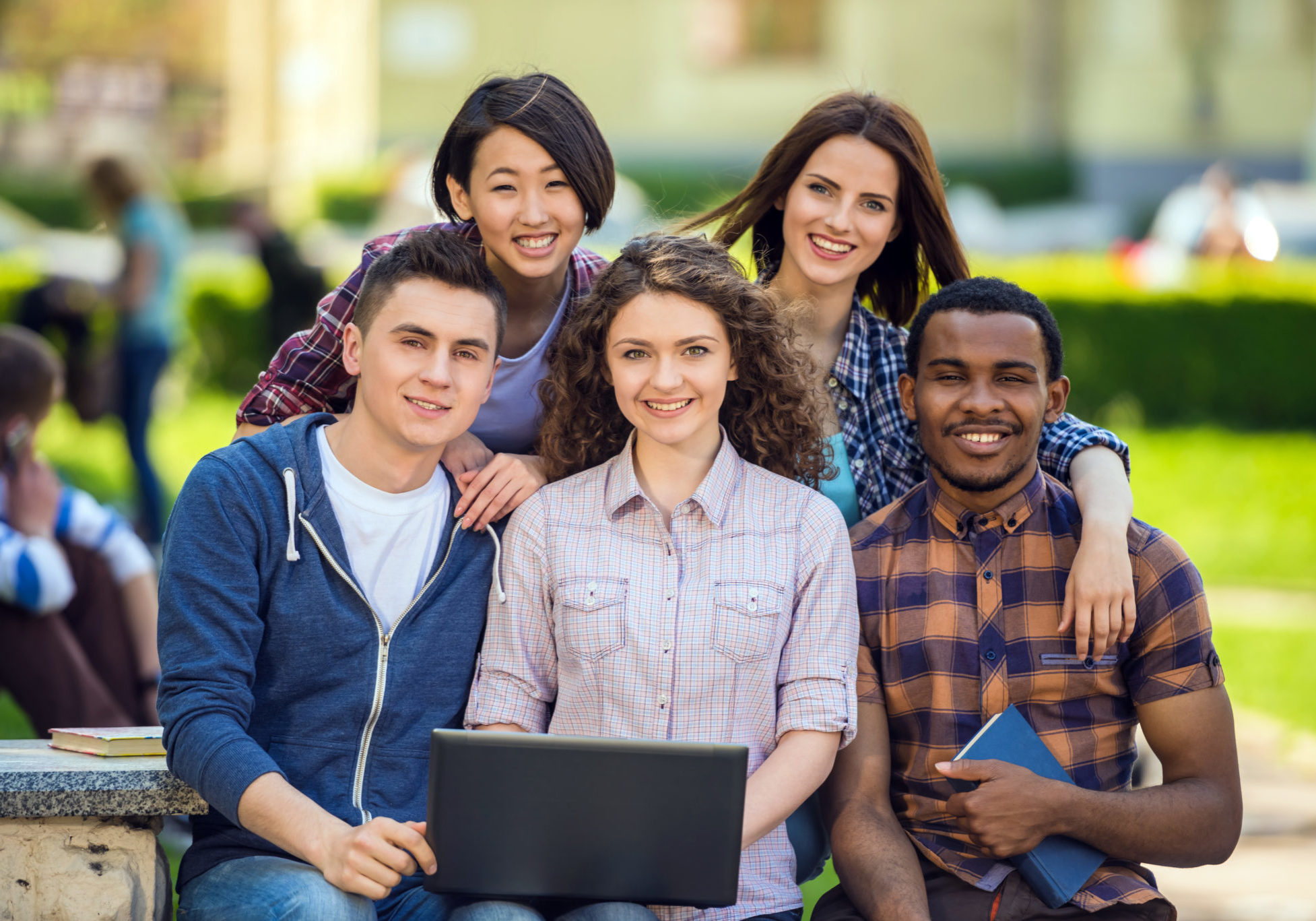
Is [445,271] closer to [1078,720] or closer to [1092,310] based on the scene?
[1078,720]

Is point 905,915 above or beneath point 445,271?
beneath

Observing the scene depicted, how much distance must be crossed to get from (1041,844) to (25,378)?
3.38m

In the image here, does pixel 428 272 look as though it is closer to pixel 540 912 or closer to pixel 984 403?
pixel 984 403

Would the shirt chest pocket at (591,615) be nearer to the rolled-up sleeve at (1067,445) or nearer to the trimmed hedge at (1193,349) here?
the rolled-up sleeve at (1067,445)

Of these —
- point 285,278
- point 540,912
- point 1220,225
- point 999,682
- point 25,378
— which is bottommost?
point 540,912

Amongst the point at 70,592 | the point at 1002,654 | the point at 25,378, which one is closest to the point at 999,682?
the point at 1002,654

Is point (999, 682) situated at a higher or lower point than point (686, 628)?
lower

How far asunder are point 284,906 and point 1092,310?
32.0 ft

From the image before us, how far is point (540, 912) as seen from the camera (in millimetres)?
2621

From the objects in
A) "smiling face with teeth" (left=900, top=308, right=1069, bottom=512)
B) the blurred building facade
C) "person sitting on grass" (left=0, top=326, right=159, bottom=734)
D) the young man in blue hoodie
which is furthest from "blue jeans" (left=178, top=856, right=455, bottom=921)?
the blurred building facade

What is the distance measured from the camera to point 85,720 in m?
4.07

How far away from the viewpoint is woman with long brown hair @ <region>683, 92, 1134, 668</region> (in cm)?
343

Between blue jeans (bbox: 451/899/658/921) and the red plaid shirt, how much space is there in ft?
4.06

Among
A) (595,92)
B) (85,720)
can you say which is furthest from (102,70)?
(85,720)
